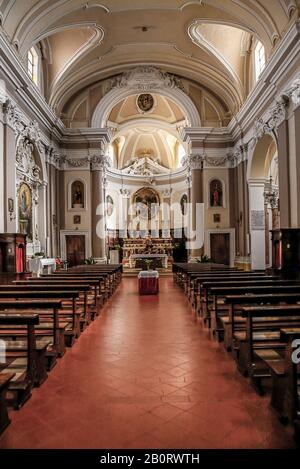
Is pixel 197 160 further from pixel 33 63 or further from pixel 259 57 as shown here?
pixel 33 63

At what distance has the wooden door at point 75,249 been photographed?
19.4 metres

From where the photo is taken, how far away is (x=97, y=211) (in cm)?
1978

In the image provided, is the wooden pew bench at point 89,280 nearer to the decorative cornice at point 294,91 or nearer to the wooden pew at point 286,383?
the wooden pew at point 286,383

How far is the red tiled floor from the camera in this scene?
2.87 m

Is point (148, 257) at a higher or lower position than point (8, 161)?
lower

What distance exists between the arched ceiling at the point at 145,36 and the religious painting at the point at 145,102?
388 centimetres

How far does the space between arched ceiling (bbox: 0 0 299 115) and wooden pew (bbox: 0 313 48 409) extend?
9.88m

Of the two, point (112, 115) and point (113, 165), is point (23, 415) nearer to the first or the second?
point (112, 115)

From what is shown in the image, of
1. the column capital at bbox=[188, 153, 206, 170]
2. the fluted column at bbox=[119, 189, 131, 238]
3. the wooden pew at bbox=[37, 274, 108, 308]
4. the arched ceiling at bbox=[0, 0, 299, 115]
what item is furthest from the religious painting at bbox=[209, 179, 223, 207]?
the wooden pew at bbox=[37, 274, 108, 308]

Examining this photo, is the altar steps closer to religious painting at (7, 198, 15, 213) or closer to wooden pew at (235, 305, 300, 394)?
religious painting at (7, 198, 15, 213)

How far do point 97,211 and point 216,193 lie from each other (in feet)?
19.6

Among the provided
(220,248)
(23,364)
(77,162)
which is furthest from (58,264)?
(23,364)

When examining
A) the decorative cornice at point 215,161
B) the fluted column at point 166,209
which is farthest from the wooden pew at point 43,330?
the fluted column at point 166,209
